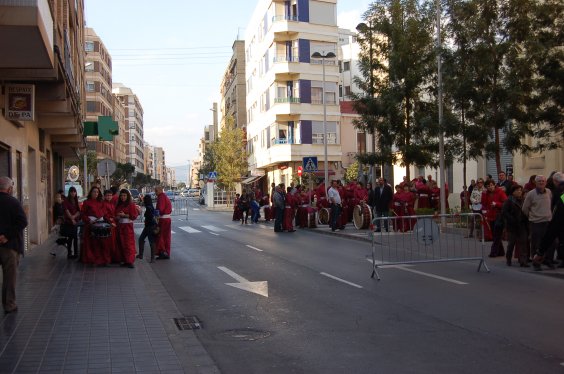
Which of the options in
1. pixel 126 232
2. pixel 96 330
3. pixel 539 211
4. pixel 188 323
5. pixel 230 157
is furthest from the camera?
pixel 230 157

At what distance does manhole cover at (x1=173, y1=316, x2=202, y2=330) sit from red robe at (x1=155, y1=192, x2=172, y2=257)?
7.22 meters

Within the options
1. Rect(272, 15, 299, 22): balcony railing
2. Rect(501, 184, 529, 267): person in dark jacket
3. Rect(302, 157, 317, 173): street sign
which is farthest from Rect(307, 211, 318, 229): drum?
Rect(272, 15, 299, 22): balcony railing

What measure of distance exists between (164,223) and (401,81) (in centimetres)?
1355

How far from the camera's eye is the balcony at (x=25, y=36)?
9.06m

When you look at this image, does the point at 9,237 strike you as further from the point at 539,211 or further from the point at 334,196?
the point at 334,196

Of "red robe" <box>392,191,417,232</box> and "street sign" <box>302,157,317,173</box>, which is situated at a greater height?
Result: "street sign" <box>302,157,317,173</box>

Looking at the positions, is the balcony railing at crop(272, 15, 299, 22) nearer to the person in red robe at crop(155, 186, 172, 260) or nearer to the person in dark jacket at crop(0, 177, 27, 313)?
the person in red robe at crop(155, 186, 172, 260)

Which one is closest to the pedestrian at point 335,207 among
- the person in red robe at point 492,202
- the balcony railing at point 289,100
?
the person in red robe at point 492,202

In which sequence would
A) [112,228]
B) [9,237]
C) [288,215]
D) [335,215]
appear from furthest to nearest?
[288,215]
[335,215]
[112,228]
[9,237]

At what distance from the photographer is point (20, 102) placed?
13.9 meters

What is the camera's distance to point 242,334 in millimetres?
7602

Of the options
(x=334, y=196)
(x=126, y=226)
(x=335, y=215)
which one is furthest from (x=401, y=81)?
(x=126, y=226)

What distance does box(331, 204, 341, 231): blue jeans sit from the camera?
77.9 ft

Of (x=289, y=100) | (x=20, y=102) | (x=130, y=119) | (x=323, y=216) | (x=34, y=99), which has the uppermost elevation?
(x=130, y=119)
